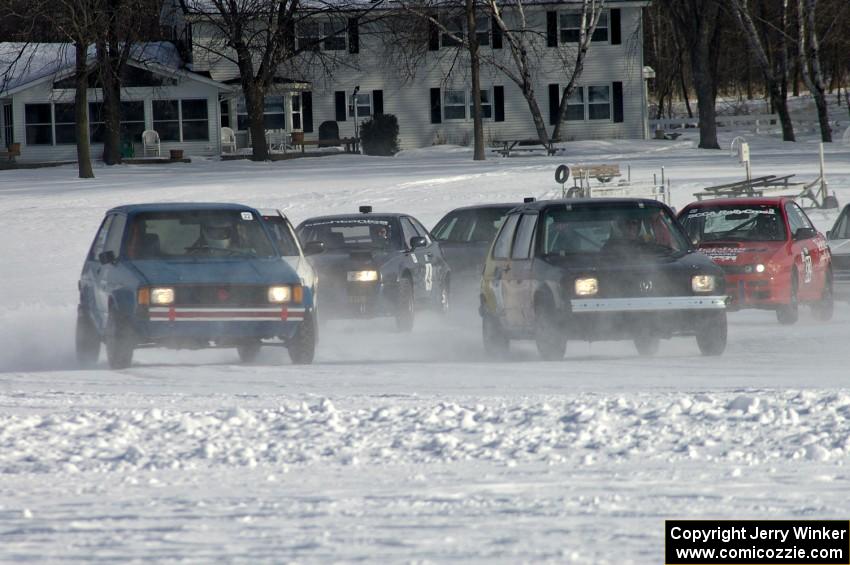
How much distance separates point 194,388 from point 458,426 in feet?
10.9

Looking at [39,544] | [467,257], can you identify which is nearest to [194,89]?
[467,257]

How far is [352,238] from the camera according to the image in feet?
65.3

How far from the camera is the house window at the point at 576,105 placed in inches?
2511

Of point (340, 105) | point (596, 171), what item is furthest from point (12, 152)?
point (596, 171)

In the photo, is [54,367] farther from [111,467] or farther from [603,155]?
[603,155]

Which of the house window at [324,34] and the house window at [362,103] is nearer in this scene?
the house window at [324,34]

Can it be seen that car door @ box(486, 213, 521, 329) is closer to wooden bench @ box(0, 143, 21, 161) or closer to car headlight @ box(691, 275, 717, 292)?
car headlight @ box(691, 275, 717, 292)

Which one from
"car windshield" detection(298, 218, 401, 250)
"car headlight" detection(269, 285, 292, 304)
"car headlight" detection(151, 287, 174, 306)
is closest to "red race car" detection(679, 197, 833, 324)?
"car windshield" detection(298, 218, 401, 250)

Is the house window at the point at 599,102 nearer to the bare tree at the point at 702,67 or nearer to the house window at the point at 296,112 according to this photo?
the bare tree at the point at 702,67

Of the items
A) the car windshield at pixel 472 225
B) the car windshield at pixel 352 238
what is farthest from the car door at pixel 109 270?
the car windshield at pixel 472 225

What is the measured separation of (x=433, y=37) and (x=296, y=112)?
22.9 ft

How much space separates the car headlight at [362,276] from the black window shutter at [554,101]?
45.6 meters

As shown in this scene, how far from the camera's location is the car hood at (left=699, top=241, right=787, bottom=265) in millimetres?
18219

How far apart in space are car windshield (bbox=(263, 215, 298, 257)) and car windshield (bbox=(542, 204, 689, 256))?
2.61 meters
